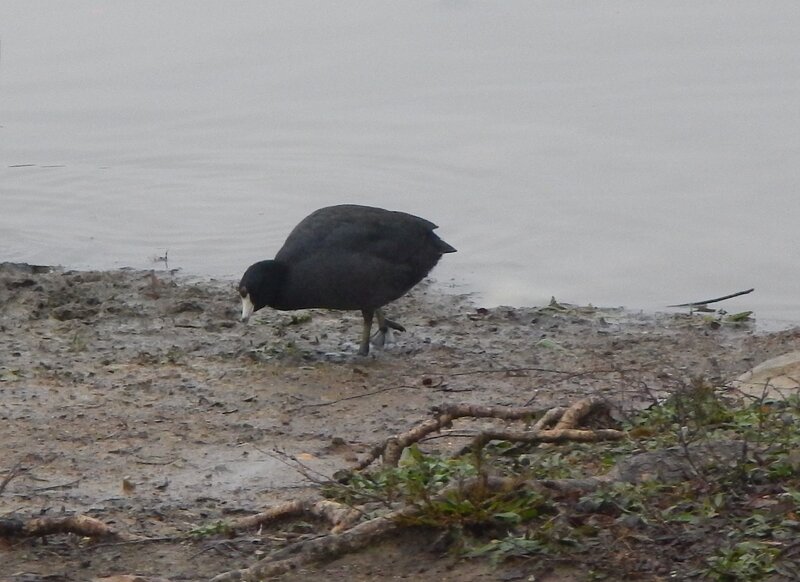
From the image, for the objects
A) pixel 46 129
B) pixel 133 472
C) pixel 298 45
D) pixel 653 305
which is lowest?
pixel 133 472

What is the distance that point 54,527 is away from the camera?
4.88 m

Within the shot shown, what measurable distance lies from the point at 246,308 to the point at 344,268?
0.62 metres

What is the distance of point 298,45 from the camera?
14.8 metres

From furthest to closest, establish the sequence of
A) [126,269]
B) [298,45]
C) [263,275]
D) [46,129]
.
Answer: [298,45], [46,129], [126,269], [263,275]

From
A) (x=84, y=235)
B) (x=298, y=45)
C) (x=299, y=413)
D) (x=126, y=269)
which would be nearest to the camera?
(x=299, y=413)

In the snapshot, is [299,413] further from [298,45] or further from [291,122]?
[298,45]

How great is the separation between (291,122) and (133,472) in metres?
7.22

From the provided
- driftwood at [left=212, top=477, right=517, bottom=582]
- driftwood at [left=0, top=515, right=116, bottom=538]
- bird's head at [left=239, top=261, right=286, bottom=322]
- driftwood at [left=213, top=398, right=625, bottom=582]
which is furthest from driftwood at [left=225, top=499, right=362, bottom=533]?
bird's head at [left=239, top=261, right=286, bottom=322]

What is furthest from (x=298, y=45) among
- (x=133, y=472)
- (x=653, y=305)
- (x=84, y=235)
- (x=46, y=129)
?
(x=133, y=472)

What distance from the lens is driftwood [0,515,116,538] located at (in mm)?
4867

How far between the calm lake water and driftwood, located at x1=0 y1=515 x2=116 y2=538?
15.9 feet

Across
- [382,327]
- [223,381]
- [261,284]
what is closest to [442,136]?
[382,327]

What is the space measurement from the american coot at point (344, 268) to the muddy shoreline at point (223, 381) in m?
0.26

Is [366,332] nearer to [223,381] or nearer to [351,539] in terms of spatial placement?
[223,381]
